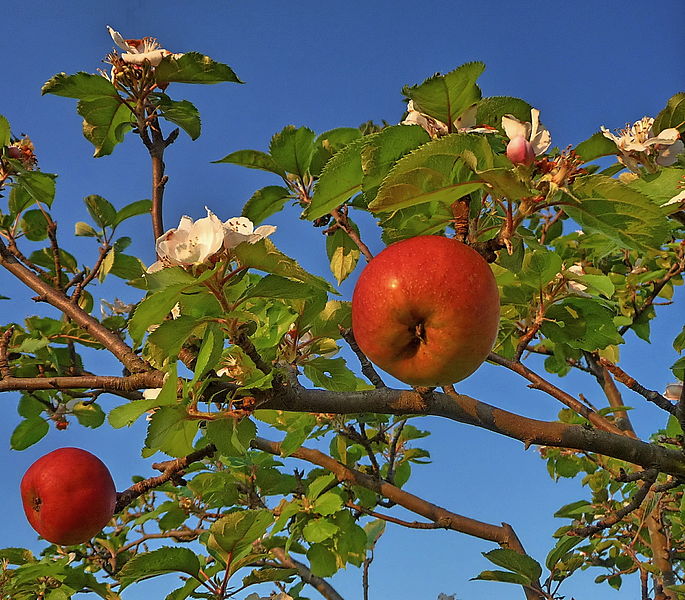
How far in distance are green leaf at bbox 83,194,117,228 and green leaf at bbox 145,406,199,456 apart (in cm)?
166

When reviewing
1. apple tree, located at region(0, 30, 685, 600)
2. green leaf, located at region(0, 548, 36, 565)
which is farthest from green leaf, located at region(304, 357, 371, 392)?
green leaf, located at region(0, 548, 36, 565)

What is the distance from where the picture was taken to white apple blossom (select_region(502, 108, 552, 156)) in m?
1.27

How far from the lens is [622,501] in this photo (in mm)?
4012

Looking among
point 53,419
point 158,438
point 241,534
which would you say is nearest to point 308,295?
point 158,438

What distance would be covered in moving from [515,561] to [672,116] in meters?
1.70

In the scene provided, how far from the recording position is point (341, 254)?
93.9 inches

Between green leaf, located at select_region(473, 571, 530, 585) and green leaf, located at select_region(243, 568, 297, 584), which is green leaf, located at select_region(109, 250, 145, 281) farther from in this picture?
green leaf, located at select_region(473, 571, 530, 585)

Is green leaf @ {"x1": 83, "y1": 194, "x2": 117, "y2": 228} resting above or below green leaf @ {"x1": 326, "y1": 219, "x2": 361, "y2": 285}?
above

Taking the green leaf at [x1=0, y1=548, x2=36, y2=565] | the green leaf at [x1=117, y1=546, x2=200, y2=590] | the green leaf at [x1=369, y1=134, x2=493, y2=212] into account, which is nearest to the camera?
the green leaf at [x1=369, y1=134, x2=493, y2=212]

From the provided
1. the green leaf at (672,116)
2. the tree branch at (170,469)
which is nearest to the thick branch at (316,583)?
the tree branch at (170,469)

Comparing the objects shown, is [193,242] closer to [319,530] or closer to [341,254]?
[341,254]

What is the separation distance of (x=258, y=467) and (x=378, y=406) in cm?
179

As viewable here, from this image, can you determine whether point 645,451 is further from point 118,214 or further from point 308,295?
point 118,214

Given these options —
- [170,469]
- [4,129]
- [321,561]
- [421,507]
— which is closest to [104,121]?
[4,129]
